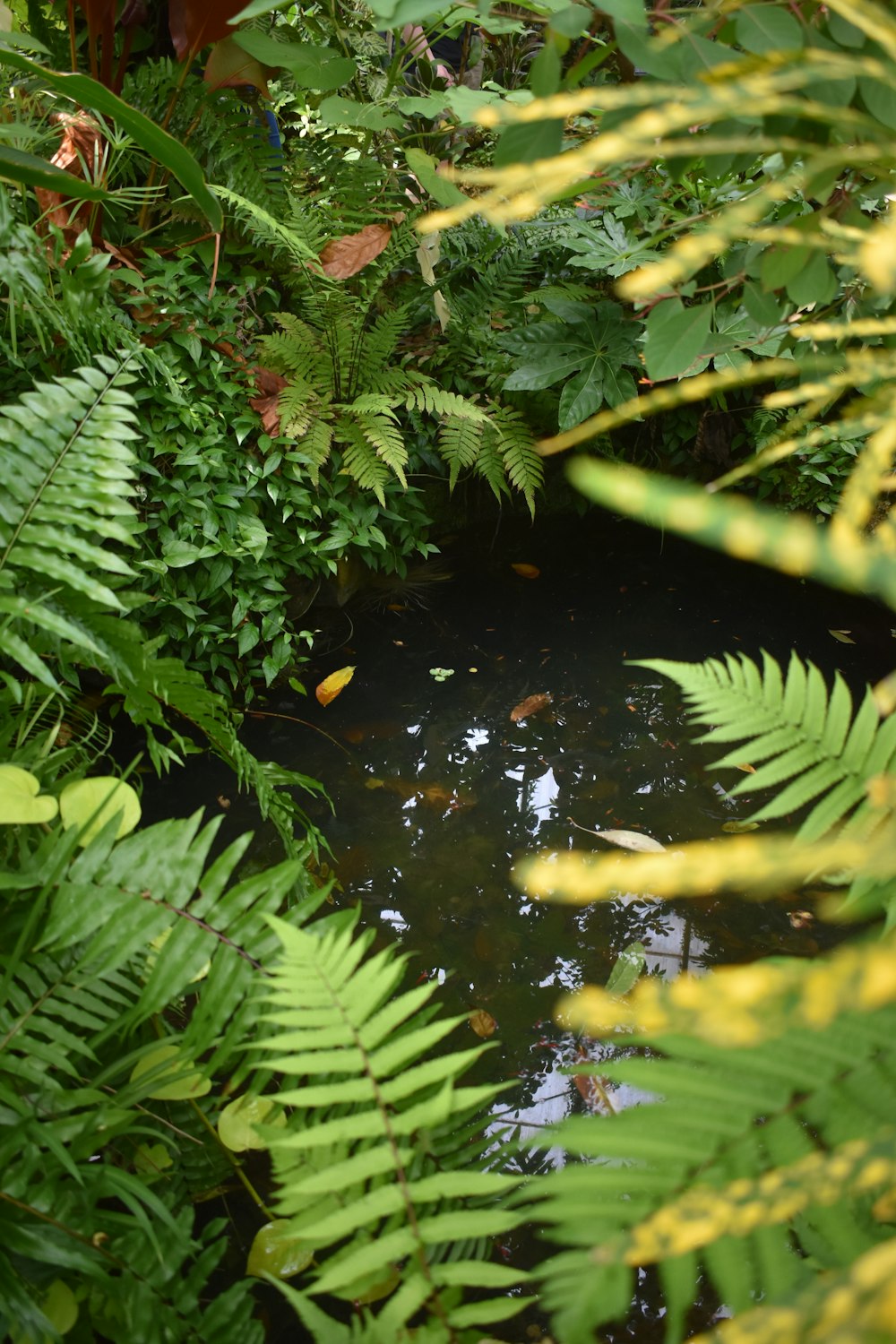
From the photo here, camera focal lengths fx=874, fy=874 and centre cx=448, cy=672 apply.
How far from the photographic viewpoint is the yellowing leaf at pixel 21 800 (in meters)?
0.99

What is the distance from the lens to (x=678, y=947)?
1745 mm

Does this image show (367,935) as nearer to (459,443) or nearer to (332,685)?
(332,685)

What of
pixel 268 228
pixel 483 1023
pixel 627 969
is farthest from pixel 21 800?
pixel 268 228

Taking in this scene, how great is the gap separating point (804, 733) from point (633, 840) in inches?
41.7

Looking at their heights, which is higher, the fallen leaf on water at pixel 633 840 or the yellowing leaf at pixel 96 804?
the yellowing leaf at pixel 96 804

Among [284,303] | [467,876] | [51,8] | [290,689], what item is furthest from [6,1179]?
[51,8]

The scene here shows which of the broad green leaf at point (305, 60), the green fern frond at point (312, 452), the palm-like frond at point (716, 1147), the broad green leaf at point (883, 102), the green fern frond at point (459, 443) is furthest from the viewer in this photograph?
the green fern frond at point (459, 443)

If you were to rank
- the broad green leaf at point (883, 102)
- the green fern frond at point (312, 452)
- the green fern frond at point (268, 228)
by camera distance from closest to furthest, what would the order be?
the broad green leaf at point (883, 102)
the green fern frond at point (268, 228)
the green fern frond at point (312, 452)

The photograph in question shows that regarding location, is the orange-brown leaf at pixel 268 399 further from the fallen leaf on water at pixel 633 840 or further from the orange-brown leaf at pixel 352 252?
the fallen leaf on water at pixel 633 840

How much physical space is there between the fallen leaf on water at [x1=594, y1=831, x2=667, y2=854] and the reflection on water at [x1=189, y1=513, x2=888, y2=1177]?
4 centimetres

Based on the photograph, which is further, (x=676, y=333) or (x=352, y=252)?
(x=352, y=252)

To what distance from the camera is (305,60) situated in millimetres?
1945

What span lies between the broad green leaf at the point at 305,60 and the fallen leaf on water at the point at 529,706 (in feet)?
5.11

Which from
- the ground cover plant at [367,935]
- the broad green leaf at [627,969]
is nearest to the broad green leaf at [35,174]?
the ground cover plant at [367,935]
